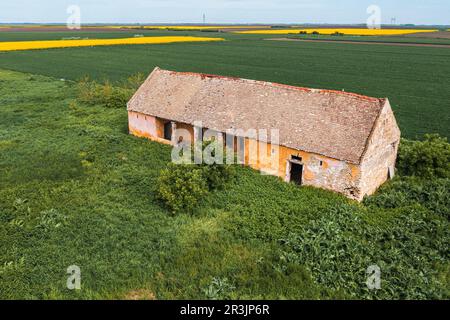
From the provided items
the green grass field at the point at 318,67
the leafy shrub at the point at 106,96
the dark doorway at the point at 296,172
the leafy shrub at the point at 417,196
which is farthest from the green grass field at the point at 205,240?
the green grass field at the point at 318,67

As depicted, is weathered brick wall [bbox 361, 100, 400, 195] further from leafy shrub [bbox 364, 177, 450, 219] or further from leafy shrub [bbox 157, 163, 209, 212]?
leafy shrub [bbox 157, 163, 209, 212]

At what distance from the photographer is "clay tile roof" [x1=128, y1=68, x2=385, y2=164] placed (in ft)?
49.6

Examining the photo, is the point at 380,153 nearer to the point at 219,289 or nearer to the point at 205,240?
the point at 205,240

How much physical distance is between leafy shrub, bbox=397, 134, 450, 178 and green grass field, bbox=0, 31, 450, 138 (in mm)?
5825

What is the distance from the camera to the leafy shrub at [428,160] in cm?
1617

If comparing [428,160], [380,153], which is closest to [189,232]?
[380,153]

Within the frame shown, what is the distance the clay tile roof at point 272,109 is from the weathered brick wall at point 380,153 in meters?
0.38

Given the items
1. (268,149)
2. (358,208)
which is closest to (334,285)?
(358,208)

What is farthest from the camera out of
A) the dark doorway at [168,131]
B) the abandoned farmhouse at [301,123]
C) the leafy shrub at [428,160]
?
the dark doorway at [168,131]

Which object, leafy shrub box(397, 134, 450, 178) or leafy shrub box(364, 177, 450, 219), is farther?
leafy shrub box(397, 134, 450, 178)

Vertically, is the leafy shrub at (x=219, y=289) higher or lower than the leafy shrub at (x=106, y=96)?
lower

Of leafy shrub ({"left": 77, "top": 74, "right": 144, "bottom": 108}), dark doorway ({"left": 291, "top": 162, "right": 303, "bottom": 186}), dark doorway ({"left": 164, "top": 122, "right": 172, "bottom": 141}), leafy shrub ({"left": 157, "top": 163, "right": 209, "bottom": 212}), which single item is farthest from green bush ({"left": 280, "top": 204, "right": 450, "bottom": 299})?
leafy shrub ({"left": 77, "top": 74, "right": 144, "bottom": 108})

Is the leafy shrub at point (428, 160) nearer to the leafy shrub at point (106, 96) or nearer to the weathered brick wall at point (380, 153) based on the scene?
the weathered brick wall at point (380, 153)
